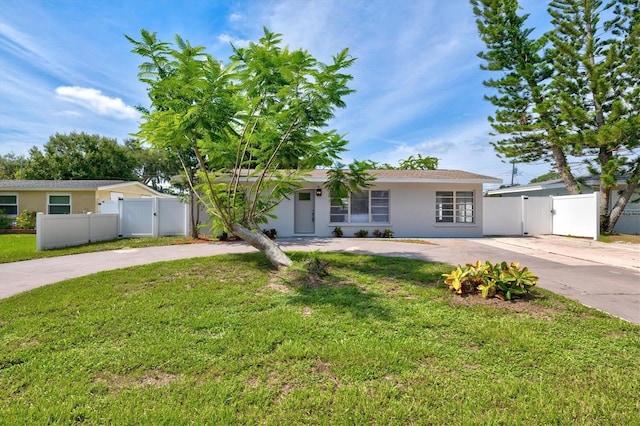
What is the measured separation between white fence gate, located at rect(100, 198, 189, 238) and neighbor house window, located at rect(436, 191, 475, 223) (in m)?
12.1

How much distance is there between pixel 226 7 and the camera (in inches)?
280

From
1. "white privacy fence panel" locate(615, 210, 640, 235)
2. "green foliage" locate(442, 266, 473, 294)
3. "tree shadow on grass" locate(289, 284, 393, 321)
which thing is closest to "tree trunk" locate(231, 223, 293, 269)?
"tree shadow on grass" locate(289, 284, 393, 321)

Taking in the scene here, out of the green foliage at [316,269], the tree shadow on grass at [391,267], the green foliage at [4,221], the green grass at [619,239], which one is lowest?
the tree shadow on grass at [391,267]

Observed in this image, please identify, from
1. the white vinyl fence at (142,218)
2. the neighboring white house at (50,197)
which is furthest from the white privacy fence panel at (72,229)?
the neighboring white house at (50,197)

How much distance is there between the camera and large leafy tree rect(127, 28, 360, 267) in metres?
5.30

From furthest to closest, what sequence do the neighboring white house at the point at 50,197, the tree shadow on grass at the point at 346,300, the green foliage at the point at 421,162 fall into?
the green foliage at the point at 421,162 → the neighboring white house at the point at 50,197 → the tree shadow on grass at the point at 346,300

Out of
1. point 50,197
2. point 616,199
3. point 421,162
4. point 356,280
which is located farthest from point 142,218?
point 421,162

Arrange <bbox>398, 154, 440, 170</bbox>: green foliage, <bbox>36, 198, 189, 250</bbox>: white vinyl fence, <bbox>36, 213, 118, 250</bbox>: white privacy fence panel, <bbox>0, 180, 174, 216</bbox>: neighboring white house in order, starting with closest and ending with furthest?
1. <bbox>36, 213, 118, 250</bbox>: white privacy fence panel
2. <bbox>36, 198, 189, 250</bbox>: white vinyl fence
3. <bbox>0, 180, 174, 216</bbox>: neighboring white house
4. <bbox>398, 154, 440, 170</bbox>: green foliage

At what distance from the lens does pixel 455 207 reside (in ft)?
49.6

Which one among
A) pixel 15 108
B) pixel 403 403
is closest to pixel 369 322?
pixel 403 403

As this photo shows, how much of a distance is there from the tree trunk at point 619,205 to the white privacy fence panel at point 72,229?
23400mm

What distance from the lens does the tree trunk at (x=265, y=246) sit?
6980mm

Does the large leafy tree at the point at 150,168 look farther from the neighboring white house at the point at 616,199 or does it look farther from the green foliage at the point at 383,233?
the neighboring white house at the point at 616,199

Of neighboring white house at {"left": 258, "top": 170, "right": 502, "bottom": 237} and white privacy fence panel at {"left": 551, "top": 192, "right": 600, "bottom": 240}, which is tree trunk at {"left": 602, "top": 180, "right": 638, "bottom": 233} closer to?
white privacy fence panel at {"left": 551, "top": 192, "right": 600, "bottom": 240}
